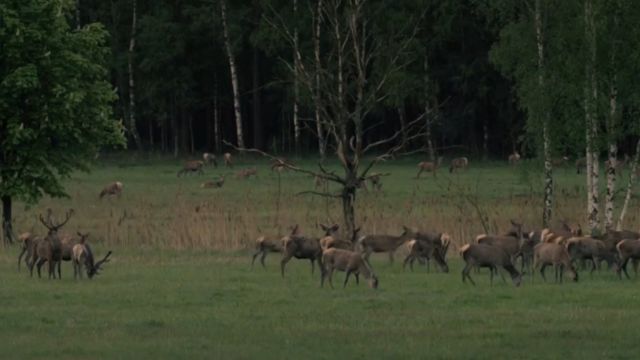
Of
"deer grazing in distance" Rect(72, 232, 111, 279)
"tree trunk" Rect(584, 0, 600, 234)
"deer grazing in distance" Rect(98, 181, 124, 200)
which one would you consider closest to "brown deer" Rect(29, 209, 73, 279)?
"deer grazing in distance" Rect(72, 232, 111, 279)

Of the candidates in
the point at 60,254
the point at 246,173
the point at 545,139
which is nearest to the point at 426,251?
the point at 60,254

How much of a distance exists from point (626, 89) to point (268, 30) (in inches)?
1587

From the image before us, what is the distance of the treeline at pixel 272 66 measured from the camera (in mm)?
76062

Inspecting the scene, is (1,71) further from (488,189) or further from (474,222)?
(488,189)

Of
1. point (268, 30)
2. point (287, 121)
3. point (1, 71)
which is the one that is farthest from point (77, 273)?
point (287, 121)

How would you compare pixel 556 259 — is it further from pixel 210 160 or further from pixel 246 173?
pixel 210 160

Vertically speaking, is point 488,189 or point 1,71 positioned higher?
point 1,71

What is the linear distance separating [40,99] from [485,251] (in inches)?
600

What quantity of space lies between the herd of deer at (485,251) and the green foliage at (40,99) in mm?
8541

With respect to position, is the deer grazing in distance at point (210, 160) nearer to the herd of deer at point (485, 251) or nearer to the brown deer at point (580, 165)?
the brown deer at point (580, 165)

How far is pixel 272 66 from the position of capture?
295 feet

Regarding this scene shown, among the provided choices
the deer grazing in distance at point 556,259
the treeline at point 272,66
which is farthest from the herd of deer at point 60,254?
the treeline at point 272,66

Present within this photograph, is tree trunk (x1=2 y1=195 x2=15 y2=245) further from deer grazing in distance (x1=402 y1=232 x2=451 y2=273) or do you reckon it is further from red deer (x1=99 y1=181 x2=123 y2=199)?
red deer (x1=99 y1=181 x2=123 y2=199)

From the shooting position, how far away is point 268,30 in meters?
74.6
